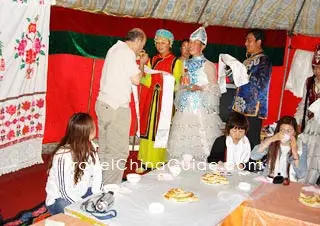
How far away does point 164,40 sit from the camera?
3631 mm

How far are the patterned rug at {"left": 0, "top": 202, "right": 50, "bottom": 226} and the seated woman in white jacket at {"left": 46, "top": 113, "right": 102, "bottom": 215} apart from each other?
28.1 inches

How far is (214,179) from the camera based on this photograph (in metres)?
2.31

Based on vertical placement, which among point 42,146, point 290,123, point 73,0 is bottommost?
point 42,146

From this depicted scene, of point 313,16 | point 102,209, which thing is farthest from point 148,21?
point 102,209

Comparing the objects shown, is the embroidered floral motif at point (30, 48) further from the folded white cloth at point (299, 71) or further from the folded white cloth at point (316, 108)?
the folded white cloth at point (299, 71)

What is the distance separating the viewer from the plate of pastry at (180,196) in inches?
77.8

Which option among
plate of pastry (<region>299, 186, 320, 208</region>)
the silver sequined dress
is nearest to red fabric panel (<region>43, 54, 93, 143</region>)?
the silver sequined dress

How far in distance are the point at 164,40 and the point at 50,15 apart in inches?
38.7

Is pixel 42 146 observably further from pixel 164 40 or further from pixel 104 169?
pixel 164 40

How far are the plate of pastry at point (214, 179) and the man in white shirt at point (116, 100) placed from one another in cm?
108

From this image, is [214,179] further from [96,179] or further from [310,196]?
[96,179]

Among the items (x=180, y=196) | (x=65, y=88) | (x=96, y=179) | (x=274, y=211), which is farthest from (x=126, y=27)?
(x=274, y=211)

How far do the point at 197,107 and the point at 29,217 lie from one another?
5.28ft

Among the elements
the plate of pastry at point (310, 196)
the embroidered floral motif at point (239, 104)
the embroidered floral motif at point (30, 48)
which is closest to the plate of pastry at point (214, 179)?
the plate of pastry at point (310, 196)
